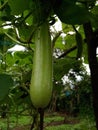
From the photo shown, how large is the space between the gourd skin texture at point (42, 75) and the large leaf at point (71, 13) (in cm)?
4

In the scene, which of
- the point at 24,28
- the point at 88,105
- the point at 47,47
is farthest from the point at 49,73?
the point at 88,105

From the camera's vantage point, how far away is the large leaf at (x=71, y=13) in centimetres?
60

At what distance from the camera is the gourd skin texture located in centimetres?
55

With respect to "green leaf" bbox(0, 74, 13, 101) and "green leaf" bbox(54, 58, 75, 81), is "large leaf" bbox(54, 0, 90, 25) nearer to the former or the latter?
"green leaf" bbox(0, 74, 13, 101)

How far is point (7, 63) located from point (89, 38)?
0.34m

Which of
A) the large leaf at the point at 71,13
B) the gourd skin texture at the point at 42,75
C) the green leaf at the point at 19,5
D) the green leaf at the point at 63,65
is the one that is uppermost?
the green leaf at the point at 19,5

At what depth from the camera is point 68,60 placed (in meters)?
0.86

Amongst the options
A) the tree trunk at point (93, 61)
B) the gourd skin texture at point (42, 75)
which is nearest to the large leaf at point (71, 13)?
the gourd skin texture at point (42, 75)

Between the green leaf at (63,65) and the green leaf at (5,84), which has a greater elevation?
the green leaf at (63,65)

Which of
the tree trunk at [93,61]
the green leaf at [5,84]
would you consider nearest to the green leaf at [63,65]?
the tree trunk at [93,61]

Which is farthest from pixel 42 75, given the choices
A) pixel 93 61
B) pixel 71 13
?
pixel 93 61

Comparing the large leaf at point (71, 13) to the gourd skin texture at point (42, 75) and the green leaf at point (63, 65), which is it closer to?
the gourd skin texture at point (42, 75)

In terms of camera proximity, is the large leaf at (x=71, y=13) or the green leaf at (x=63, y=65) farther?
the green leaf at (x=63, y=65)

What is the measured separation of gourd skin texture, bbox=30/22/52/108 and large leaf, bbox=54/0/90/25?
0.04 meters
